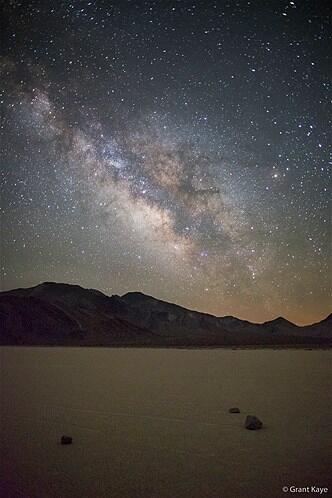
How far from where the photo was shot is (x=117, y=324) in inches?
4734

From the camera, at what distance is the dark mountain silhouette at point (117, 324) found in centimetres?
9856

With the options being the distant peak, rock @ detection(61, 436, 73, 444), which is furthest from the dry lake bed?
the distant peak

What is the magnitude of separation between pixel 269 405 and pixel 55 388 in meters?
5.46

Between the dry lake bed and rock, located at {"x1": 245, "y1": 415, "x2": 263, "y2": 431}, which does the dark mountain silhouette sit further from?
rock, located at {"x1": 245, "y1": 415, "x2": 263, "y2": 431}

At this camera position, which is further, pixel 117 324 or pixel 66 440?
pixel 117 324

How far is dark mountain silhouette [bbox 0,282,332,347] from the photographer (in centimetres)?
9856

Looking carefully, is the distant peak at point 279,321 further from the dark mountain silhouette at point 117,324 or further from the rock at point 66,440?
the rock at point 66,440

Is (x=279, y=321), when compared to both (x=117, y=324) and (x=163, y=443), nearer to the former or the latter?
(x=117, y=324)

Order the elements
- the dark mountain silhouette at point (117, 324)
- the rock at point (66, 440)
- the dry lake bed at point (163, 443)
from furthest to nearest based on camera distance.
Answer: the dark mountain silhouette at point (117, 324) → the rock at point (66, 440) → the dry lake bed at point (163, 443)

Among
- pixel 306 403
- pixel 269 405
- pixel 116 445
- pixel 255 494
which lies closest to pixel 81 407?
pixel 116 445

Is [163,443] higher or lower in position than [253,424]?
lower

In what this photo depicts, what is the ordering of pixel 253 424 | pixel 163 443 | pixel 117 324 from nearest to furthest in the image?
A: pixel 163 443
pixel 253 424
pixel 117 324

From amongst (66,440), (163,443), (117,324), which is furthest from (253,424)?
(117,324)

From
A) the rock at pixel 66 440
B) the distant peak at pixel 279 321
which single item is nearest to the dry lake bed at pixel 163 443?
the rock at pixel 66 440
